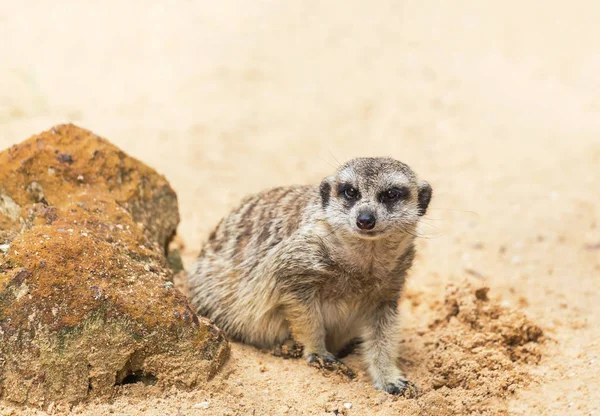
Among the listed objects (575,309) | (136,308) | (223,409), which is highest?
(575,309)

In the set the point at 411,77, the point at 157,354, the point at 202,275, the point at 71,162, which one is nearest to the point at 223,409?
the point at 157,354

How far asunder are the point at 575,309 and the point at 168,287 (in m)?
2.51

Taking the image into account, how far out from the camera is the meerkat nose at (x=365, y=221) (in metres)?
2.92

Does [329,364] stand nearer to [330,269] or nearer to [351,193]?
[330,269]

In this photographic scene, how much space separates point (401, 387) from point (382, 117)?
4.40 m

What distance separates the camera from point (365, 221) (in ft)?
9.57

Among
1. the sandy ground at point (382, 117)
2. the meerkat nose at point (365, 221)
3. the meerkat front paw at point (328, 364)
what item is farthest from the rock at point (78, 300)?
the meerkat nose at point (365, 221)

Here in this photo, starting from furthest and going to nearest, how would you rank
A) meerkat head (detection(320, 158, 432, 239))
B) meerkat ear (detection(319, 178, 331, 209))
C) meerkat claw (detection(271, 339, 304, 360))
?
meerkat claw (detection(271, 339, 304, 360)) → meerkat ear (detection(319, 178, 331, 209)) → meerkat head (detection(320, 158, 432, 239))

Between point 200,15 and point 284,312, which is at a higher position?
point 200,15

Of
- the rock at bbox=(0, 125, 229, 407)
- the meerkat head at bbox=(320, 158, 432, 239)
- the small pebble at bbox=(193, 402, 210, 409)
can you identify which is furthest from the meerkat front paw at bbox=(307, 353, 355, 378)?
the small pebble at bbox=(193, 402, 210, 409)

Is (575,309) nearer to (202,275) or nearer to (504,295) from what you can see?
(504,295)

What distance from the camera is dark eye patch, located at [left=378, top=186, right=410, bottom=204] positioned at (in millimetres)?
3139

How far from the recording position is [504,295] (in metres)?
4.35

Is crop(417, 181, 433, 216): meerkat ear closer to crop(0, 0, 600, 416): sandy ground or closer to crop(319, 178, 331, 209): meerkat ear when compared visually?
crop(319, 178, 331, 209): meerkat ear
